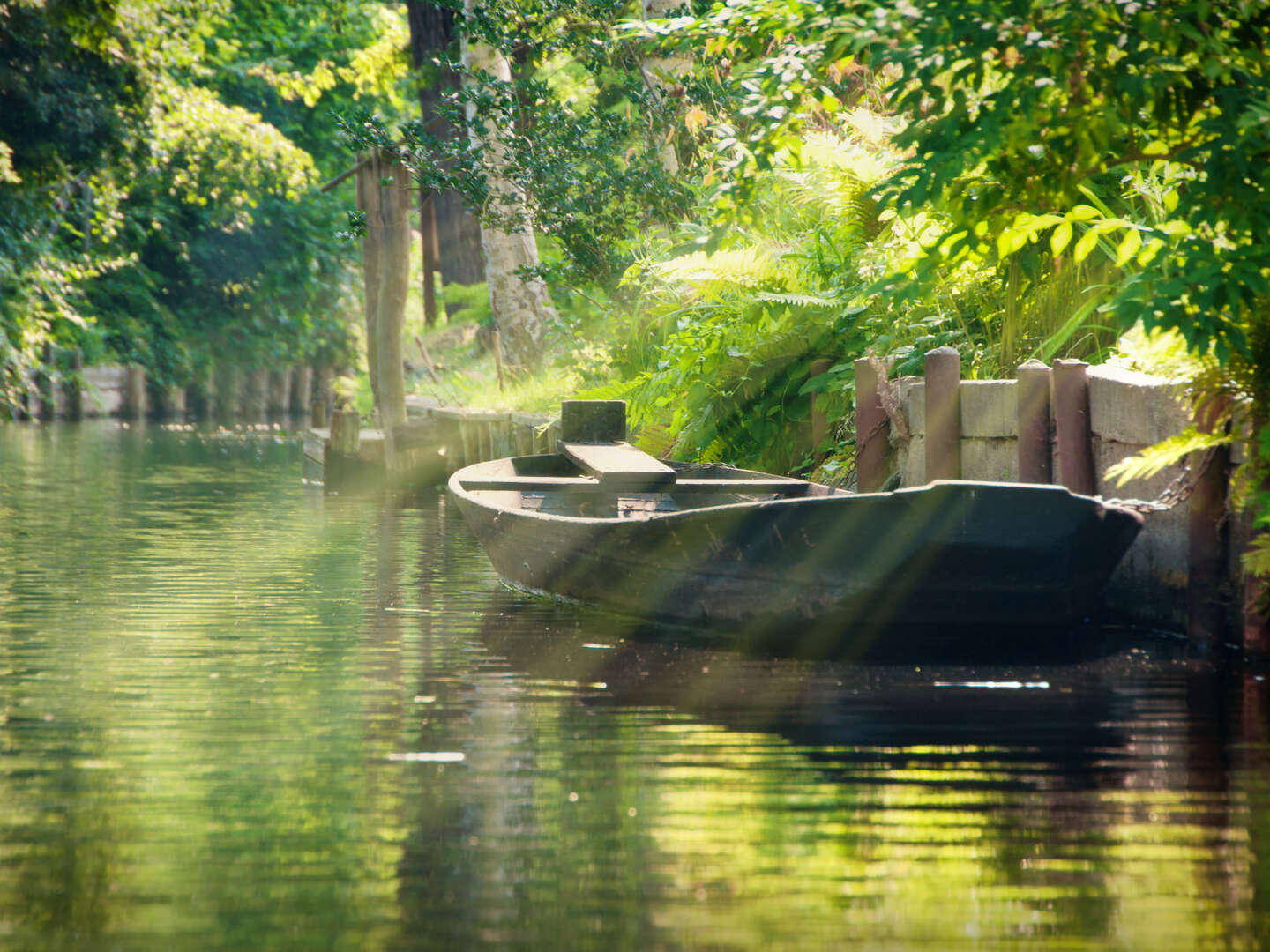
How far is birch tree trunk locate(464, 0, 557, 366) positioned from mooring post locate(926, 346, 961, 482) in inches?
371

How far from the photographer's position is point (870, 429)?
9328 mm

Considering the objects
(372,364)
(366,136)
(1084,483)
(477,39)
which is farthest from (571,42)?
(1084,483)

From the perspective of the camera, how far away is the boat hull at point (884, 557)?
6.27 meters

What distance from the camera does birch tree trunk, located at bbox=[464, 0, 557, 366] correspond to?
701 inches

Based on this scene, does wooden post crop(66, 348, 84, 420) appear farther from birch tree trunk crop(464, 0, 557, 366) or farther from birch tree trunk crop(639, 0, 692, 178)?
birch tree trunk crop(639, 0, 692, 178)

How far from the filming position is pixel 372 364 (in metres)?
19.0

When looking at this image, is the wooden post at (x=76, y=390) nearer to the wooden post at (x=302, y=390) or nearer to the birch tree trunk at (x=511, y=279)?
the wooden post at (x=302, y=390)

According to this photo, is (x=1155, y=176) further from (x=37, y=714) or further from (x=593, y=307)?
(x=593, y=307)

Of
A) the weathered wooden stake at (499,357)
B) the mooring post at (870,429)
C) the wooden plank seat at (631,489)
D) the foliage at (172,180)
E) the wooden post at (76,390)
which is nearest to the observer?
the mooring post at (870,429)

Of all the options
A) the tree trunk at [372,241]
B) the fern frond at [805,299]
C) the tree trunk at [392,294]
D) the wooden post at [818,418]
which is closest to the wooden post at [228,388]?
the tree trunk at [372,241]

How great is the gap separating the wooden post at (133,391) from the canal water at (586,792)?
3038 cm

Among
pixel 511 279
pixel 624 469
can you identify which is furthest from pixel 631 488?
pixel 511 279

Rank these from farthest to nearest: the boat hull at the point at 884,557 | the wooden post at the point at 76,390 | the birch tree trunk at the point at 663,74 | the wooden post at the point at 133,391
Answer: the wooden post at the point at 133,391
the wooden post at the point at 76,390
the birch tree trunk at the point at 663,74
the boat hull at the point at 884,557

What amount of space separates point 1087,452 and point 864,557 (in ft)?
5.77
